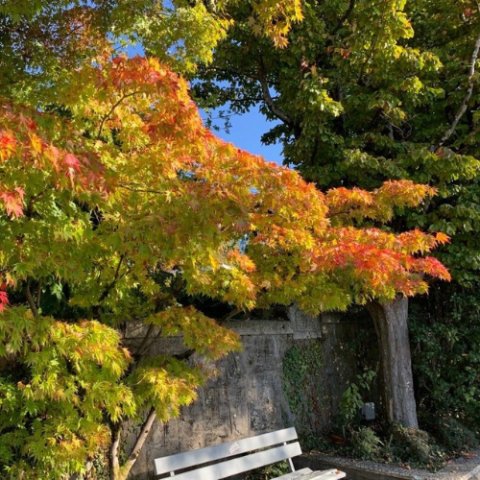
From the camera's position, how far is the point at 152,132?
3.61 metres

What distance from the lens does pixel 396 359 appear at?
281 inches

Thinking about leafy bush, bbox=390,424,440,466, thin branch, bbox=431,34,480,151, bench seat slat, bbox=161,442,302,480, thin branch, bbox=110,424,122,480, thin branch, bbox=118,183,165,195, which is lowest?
leafy bush, bbox=390,424,440,466

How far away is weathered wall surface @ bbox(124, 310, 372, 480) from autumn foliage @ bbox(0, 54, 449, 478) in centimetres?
108

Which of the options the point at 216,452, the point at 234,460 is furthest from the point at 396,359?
the point at 216,452

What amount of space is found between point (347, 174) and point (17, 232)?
16.3 ft

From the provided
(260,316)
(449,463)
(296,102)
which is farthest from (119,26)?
(449,463)

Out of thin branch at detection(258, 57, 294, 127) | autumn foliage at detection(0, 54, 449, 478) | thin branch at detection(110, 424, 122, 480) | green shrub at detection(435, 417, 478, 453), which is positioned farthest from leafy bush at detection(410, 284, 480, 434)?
thin branch at detection(110, 424, 122, 480)

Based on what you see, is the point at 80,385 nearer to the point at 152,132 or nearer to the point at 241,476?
the point at 152,132

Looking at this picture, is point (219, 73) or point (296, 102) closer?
point (296, 102)

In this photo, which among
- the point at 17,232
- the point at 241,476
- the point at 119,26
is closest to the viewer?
the point at 17,232

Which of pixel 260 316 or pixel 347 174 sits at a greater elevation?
pixel 347 174

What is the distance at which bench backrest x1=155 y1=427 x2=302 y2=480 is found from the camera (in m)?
4.55

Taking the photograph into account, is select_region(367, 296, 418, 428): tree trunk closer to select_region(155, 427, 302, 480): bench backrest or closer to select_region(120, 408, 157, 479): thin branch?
select_region(155, 427, 302, 480): bench backrest

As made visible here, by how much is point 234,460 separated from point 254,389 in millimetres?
1331
